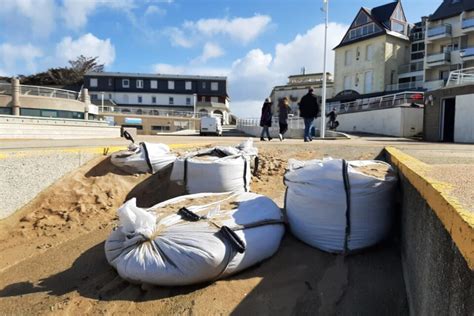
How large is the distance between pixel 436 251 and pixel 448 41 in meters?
46.0

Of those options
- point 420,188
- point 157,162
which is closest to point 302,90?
point 157,162

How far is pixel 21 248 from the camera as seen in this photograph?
5273mm

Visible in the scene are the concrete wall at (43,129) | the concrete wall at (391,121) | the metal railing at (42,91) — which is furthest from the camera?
the metal railing at (42,91)

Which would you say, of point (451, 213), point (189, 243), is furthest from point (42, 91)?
point (451, 213)

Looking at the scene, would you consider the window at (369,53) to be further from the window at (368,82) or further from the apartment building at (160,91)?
the apartment building at (160,91)

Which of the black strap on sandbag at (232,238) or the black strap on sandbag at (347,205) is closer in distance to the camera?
the black strap on sandbag at (232,238)

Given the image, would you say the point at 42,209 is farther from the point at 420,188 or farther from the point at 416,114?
the point at 416,114

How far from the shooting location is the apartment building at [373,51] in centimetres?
4347

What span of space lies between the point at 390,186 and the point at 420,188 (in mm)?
1240

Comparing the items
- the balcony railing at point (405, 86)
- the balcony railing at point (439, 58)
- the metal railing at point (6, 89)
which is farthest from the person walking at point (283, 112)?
the balcony railing at point (439, 58)

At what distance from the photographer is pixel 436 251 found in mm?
2133

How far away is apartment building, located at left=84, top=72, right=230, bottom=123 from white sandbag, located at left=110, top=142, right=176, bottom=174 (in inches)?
2277

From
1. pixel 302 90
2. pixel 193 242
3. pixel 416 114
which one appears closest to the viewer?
pixel 193 242

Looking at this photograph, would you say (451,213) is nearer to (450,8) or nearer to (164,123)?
(450,8)
